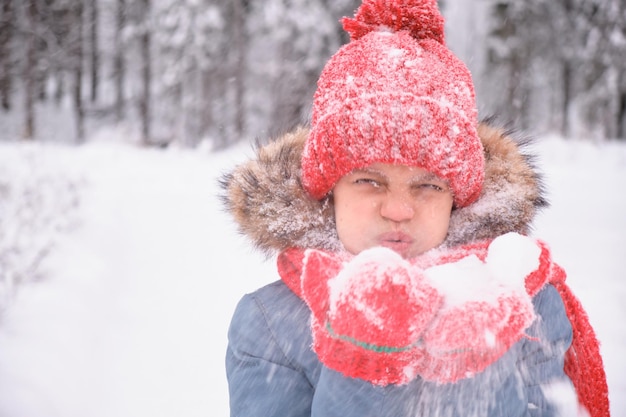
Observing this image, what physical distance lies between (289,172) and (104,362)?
7.84 ft

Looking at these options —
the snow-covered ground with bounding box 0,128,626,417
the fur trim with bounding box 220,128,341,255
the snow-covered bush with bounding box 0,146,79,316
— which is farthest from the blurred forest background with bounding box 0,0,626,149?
the fur trim with bounding box 220,128,341,255

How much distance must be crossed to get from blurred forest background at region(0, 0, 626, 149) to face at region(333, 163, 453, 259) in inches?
502

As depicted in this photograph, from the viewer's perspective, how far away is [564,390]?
1.55m

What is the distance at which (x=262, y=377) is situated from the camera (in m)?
1.52

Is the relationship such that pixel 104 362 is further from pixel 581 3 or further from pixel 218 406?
pixel 581 3

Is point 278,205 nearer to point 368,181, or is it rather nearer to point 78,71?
point 368,181

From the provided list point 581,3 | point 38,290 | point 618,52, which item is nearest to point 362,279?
point 38,290

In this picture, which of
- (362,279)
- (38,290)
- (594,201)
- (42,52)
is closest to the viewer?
(362,279)

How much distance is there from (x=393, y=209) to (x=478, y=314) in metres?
0.49

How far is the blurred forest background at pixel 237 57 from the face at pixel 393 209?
1276 centimetres

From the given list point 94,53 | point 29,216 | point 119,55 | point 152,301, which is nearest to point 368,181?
point 152,301

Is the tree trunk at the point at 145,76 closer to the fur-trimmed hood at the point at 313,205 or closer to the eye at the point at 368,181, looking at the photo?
the fur-trimmed hood at the point at 313,205

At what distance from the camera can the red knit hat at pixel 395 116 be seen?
61.6 inches

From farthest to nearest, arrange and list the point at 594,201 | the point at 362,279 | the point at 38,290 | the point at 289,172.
Answer: the point at 594,201 < the point at 38,290 < the point at 289,172 < the point at 362,279
